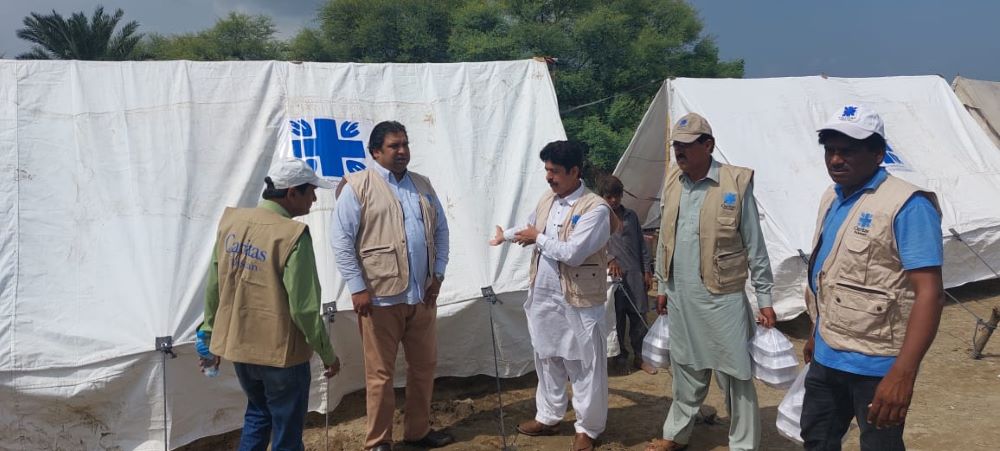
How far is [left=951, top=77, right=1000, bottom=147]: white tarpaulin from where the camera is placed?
26.2 feet

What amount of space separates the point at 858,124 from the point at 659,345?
1.64m

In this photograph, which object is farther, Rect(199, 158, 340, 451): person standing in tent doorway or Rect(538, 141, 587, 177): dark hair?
Rect(538, 141, 587, 177): dark hair

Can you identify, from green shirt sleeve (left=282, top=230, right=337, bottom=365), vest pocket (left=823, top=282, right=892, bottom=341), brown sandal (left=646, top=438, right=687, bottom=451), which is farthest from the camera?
brown sandal (left=646, top=438, right=687, bottom=451)

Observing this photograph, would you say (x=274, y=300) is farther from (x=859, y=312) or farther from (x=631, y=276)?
(x=631, y=276)

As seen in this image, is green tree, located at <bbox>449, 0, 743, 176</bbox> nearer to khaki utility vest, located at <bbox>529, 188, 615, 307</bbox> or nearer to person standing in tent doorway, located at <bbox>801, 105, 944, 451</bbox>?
khaki utility vest, located at <bbox>529, 188, 615, 307</bbox>

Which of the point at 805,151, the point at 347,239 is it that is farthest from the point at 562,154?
the point at 805,151

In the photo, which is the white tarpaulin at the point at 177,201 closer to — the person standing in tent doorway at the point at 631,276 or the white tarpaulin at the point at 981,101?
the person standing in tent doorway at the point at 631,276

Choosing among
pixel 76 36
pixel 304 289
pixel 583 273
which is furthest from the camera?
pixel 76 36

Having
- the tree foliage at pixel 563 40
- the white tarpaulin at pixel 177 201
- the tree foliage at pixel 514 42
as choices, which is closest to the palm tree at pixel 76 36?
the tree foliage at pixel 514 42

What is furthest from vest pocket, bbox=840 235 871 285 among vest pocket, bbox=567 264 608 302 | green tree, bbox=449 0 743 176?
green tree, bbox=449 0 743 176

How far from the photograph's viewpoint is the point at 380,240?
9.98 ft

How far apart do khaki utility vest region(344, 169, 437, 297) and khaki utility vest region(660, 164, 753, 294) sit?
53.4 inches

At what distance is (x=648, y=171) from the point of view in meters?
6.59

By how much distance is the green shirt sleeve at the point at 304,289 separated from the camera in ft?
7.76
